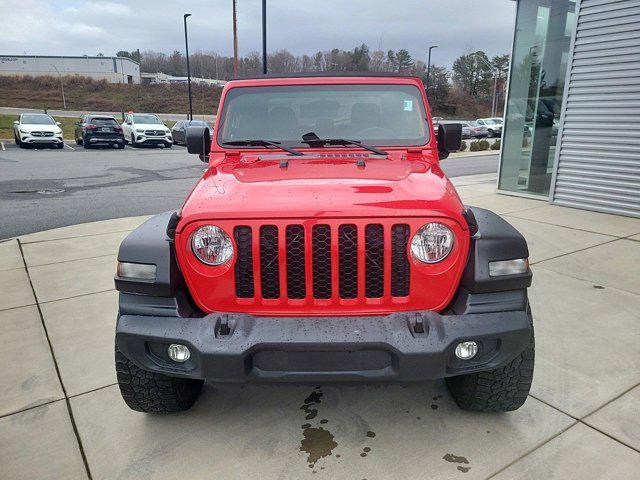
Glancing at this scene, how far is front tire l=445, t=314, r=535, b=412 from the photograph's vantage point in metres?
2.55

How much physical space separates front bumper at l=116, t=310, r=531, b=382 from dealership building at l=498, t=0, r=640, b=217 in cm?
705

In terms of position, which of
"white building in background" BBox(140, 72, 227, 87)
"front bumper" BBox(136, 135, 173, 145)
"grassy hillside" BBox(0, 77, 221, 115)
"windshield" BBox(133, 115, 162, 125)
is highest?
"white building in background" BBox(140, 72, 227, 87)

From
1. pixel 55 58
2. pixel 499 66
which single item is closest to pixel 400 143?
pixel 499 66

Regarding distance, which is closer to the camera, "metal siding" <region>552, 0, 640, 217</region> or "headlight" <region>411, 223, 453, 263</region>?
"headlight" <region>411, 223, 453, 263</region>

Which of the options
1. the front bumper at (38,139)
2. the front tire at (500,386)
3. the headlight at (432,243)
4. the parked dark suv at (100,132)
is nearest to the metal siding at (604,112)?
the front tire at (500,386)

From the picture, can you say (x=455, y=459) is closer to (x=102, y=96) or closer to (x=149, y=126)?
(x=149, y=126)

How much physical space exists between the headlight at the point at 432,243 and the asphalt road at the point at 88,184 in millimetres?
6849

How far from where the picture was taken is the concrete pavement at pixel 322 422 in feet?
7.84

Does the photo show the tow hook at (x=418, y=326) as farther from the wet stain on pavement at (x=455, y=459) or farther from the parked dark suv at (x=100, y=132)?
the parked dark suv at (x=100, y=132)

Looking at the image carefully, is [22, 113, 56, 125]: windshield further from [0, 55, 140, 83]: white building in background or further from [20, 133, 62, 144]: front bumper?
[0, 55, 140, 83]: white building in background

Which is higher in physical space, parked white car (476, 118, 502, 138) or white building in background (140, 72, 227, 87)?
white building in background (140, 72, 227, 87)

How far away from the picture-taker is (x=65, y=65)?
92500 millimetres

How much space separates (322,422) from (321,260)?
1022 mm

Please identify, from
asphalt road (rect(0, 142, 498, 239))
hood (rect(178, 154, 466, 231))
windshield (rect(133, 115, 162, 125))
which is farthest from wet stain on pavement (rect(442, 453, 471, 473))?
windshield (rect(133, 115, 162, 125))
